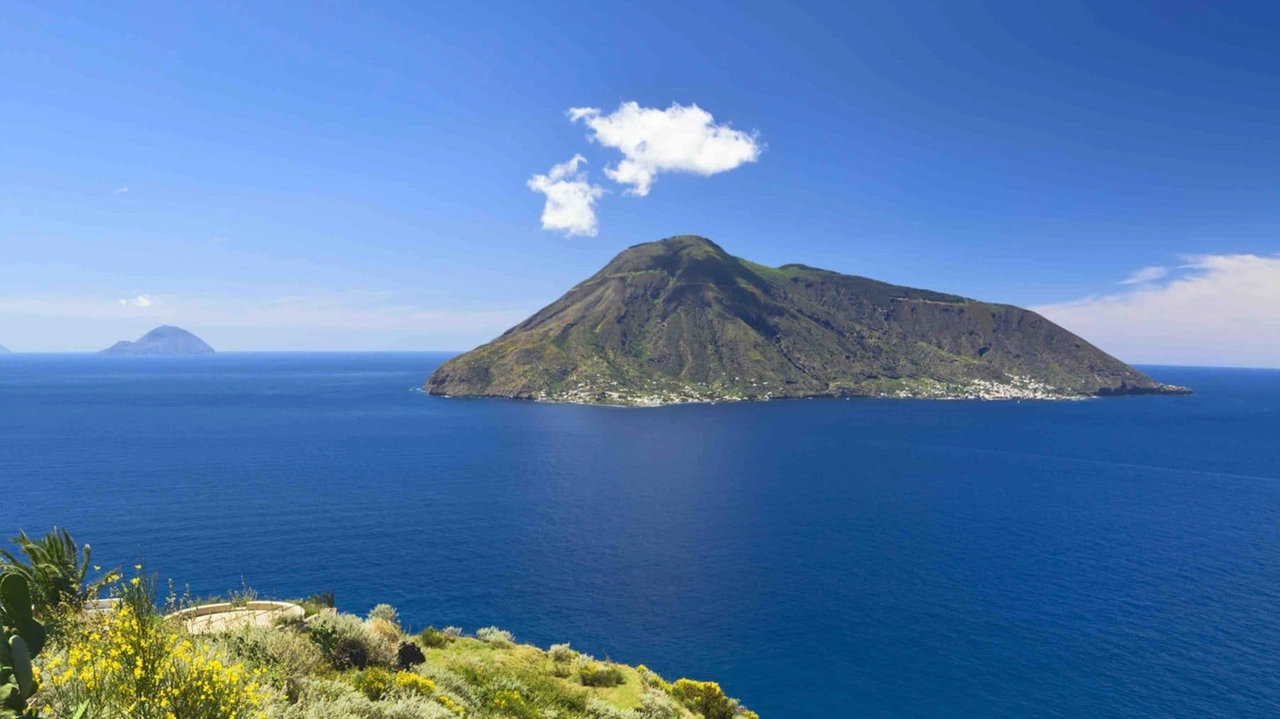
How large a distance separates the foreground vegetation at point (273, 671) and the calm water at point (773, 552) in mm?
18994

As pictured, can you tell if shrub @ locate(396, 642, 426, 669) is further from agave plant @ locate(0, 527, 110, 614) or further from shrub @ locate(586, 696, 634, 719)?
agave plant @ locate(0, 527, 110, 614)

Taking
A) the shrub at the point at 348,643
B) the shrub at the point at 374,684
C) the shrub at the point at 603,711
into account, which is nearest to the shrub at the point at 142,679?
the shrub at the point at 374,684

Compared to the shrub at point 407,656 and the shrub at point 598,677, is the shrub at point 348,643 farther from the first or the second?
the shrub at point 598,677

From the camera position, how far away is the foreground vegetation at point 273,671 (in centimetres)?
954

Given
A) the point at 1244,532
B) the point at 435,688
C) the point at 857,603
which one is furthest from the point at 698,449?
the point at 435,688

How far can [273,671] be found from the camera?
664 inches

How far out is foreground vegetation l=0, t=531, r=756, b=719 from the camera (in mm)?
9539

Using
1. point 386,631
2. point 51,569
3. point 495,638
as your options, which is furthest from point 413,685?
point 495,638

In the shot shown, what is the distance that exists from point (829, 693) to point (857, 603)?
17.3 m

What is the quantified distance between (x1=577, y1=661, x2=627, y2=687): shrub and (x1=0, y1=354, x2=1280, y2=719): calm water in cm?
1763

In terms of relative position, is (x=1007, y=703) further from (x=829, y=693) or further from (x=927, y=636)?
(x=829, y=693)

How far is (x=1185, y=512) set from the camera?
3839 inches

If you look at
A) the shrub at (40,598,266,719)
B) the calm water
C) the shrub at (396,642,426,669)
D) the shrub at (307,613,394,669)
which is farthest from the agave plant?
the calm water

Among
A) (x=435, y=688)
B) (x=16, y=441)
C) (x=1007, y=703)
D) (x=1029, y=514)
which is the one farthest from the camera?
(x=16, y=441)
